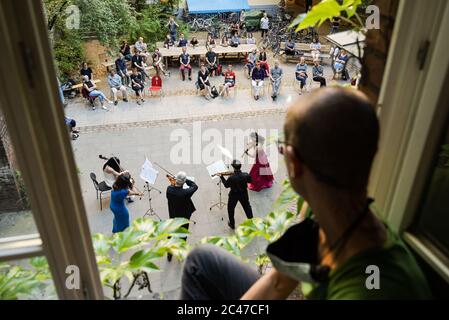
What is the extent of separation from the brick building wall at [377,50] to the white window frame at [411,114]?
6.2 inches

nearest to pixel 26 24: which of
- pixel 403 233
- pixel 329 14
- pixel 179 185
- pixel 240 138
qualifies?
pixel 329 14

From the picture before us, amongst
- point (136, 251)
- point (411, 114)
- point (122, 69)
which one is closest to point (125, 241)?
point (136, 251)

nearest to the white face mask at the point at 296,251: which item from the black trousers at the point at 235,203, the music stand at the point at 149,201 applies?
the black trousers at the point at 235,203

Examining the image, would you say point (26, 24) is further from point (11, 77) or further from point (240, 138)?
point (240, 138)

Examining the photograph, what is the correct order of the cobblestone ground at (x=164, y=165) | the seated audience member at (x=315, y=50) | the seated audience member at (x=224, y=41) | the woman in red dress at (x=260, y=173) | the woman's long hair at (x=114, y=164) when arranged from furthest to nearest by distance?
the seated audience member at (x=224, y=41) < the seated audience member at (x=315, y=50) < the woman in red dress at (x=260, y=173) < the woman's long hair at (x=114, y=164) < the cobblestone ground at (x=164, y=165)

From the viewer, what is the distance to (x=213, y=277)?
1705 millimetres

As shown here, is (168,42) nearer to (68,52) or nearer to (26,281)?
(68,52)

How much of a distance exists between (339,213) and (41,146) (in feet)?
3.03

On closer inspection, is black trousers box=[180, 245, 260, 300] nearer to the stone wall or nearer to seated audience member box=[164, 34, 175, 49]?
the stone wall

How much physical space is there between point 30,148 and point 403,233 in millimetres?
1655

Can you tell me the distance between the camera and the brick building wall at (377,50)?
187 centimetres

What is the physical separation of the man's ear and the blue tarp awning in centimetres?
1495

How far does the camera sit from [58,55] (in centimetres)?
1175

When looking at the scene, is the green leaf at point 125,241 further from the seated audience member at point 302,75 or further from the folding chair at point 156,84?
the seated audience member at point 302,75
